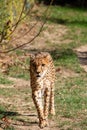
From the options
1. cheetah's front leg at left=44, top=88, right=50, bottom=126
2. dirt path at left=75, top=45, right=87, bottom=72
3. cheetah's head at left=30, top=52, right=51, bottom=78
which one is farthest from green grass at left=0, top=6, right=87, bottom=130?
cheetah's head at left=30, top=52, right=51, bottom=78

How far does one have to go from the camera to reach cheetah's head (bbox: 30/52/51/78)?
7.91 meters

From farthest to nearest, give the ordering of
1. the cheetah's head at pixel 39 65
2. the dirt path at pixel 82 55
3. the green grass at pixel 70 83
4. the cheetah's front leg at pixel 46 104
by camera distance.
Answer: the dirt path at pixel 82 55
the green grass at pixel 70 83
the cheetah's front leg at pixel 46 104
the cheetah's head at pixel 39 65

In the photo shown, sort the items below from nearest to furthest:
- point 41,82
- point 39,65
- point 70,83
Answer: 1. point 39,65
2. point 41,82
3. point 70,83

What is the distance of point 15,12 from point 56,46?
176 centimetres

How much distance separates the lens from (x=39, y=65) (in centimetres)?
791

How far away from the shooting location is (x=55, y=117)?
866cm

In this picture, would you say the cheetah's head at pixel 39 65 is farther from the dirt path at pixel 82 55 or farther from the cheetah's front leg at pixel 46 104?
the dirt path at pixel 82 55

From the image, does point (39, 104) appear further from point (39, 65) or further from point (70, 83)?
point (70, 83)

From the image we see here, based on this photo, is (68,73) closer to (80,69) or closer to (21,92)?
(80,69)

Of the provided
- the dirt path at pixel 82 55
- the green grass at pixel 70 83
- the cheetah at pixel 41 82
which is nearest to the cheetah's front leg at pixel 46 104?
the cheetah at pixel 41 82

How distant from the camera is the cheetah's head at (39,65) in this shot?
7906 mm

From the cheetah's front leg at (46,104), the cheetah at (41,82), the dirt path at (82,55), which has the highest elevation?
the cheetah at (41,82)

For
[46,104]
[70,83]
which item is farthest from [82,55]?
[46,104]

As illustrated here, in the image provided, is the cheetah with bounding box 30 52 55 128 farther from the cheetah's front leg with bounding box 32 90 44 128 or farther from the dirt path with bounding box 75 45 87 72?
the dirt path with bounding box 75 45 87 72
